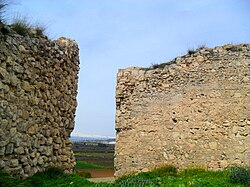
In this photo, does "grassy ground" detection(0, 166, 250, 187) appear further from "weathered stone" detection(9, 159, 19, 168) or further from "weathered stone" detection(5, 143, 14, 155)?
"weathered stone" detection(5, 143, 14, 155)

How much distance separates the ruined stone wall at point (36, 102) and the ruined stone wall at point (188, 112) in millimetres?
3132

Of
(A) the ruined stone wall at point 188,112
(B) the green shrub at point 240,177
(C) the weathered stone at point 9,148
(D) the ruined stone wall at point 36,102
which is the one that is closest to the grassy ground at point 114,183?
(B) the green shrub at point 240,177

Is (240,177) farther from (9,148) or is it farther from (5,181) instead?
(5,181)

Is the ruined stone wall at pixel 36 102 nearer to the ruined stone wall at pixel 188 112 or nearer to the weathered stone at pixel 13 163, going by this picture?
the weathered stone at pixel 13 163

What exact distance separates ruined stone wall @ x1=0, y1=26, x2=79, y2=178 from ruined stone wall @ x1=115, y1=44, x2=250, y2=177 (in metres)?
3.13

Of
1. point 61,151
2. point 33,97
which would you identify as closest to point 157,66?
point 61,151

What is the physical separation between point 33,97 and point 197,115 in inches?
217

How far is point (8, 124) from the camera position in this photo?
19.1ft

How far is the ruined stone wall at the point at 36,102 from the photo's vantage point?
5.85 metres

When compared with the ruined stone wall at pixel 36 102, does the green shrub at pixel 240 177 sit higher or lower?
lower

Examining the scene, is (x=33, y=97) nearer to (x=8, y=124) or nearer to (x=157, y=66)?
(x=8, y=124)

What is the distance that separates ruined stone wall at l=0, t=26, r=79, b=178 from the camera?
5.85 m

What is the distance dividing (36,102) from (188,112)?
5.34 meters

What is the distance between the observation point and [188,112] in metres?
10.6
